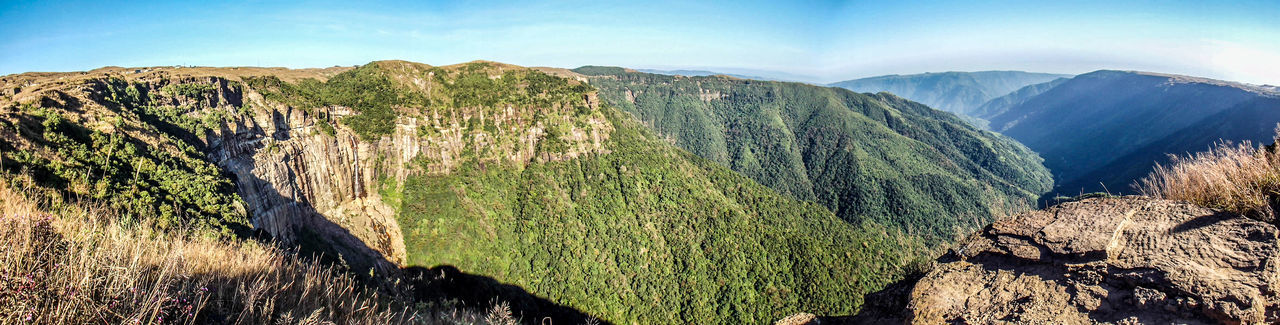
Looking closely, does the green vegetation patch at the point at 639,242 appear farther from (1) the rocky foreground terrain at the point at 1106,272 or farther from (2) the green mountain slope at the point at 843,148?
(2) the green mountain slope at the point at 843,148

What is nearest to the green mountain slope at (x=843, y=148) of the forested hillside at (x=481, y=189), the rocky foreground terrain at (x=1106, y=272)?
the forested hillside at (x=481, y=189)

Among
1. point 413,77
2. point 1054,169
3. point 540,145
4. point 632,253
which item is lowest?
point 1054,169

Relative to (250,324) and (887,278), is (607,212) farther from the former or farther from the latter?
(250,324)

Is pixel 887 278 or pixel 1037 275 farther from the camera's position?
pixel 887 278

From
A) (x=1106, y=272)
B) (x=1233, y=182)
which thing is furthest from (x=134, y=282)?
(x=1233, y=182)

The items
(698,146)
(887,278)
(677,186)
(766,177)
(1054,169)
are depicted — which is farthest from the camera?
(1054,169)

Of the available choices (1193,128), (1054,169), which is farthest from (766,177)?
(1193,128)
